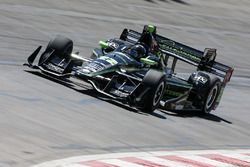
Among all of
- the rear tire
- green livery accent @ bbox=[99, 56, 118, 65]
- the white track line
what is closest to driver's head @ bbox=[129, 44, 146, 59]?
green livery accent @ bbox=[99, 56, 118, 65]

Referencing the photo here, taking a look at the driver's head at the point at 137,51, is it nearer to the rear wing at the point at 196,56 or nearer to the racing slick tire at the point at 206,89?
the rear wing at the point at 196,56

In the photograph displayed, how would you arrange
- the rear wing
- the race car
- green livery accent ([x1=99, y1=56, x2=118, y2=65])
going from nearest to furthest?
1. the race car
2. green livery accent ([x1=99, y1=56, x2=118, y2=65])
3. the rear wing

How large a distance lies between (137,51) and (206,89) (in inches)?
69.7

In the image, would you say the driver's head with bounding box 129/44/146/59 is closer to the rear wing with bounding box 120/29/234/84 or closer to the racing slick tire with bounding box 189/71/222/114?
the rear wing with bounding box 120/29/234/84

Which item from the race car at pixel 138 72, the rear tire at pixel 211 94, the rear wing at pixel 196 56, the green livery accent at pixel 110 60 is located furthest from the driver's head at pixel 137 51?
the rear tire at pixel 211 94

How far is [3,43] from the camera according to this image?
2134cm

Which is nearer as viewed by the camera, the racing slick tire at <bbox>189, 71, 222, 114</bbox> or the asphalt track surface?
the asphalt track surface

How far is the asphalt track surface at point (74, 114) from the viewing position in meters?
12.0

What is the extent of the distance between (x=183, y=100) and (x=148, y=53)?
1.34 metres

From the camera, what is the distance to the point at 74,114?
1429 centimetres

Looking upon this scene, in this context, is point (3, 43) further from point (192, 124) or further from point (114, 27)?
point (114, 27)

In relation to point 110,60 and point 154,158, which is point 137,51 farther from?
point 154,158

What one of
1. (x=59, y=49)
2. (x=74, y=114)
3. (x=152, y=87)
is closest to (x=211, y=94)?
(x=152, y=87)

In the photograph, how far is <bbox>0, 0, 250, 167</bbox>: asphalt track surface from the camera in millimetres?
12023
